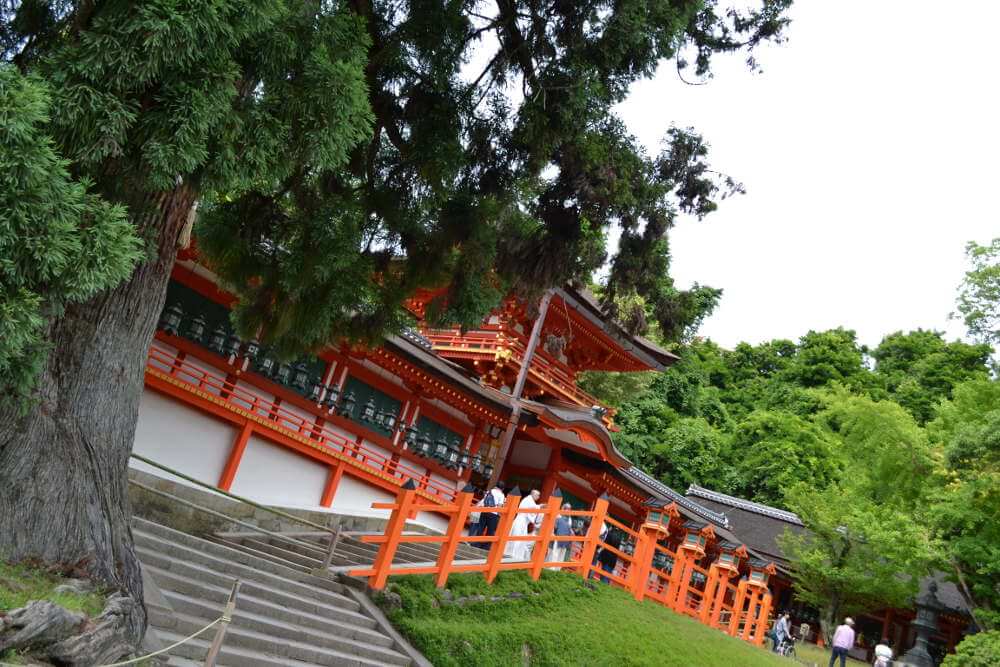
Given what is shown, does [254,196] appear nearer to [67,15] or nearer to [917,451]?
[67,15]

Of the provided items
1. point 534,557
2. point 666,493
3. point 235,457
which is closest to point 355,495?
point 235,457

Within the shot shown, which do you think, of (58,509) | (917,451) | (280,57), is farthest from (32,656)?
(917,451)

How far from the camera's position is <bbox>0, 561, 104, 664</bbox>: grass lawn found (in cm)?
444

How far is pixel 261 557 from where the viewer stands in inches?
370

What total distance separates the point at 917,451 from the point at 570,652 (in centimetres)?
1417

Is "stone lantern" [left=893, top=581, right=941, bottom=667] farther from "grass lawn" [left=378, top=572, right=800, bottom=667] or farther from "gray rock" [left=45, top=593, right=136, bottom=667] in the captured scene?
"gray rock" [left=45, top=593, right=136, bottom=667]

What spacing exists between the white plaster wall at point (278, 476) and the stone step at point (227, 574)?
6.03 m

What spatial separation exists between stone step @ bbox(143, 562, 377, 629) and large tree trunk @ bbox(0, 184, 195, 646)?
1654mm

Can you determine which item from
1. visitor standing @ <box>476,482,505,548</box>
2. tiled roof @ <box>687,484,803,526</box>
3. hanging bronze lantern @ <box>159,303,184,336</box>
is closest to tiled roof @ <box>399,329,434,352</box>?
visitor standing @ <box>476,482,505,548</box>

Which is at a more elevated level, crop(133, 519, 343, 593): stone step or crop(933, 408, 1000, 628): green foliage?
crop(933, 408, 1000, 628): green foliage

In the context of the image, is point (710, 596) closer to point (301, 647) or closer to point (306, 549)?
point (306, 549)

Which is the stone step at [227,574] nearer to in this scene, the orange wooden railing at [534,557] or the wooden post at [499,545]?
the orange wooden railing at [534,557]

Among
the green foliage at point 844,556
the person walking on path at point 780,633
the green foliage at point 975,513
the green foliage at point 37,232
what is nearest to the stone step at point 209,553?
the green foliage at point 37,232

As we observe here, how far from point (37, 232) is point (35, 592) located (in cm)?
230
